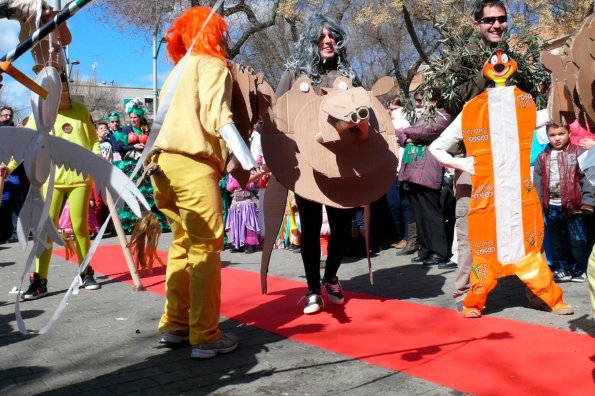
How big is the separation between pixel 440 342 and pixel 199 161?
1.76 metres

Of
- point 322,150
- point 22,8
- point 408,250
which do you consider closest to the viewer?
point 22,8

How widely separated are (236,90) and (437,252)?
3.67m

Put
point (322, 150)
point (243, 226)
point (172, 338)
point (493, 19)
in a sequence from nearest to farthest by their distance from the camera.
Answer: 1. point (172, 338)
2. point (322, 150)
3. point (493, 19)
4. point (243, 226)

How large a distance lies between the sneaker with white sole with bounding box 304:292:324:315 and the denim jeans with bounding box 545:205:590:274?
8.23 ft

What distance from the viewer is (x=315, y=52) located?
15.1 ft

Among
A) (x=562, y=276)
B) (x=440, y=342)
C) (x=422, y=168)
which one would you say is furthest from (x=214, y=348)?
(x=422, y=168)

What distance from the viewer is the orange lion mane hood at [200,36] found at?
11.9ft

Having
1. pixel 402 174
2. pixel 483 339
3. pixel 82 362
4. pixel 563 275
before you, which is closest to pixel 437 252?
pixel 402 174

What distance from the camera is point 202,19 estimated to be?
12.0ft

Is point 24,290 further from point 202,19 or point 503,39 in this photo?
point 503,39

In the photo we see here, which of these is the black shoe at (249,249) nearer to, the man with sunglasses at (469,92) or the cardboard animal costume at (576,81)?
the man with sunglasses at (469,92)

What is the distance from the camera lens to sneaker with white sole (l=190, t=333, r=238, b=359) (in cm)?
357

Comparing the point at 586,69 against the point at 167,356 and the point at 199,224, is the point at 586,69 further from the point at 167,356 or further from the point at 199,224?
the point at 167,356

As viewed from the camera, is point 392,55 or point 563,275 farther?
point 392,55
